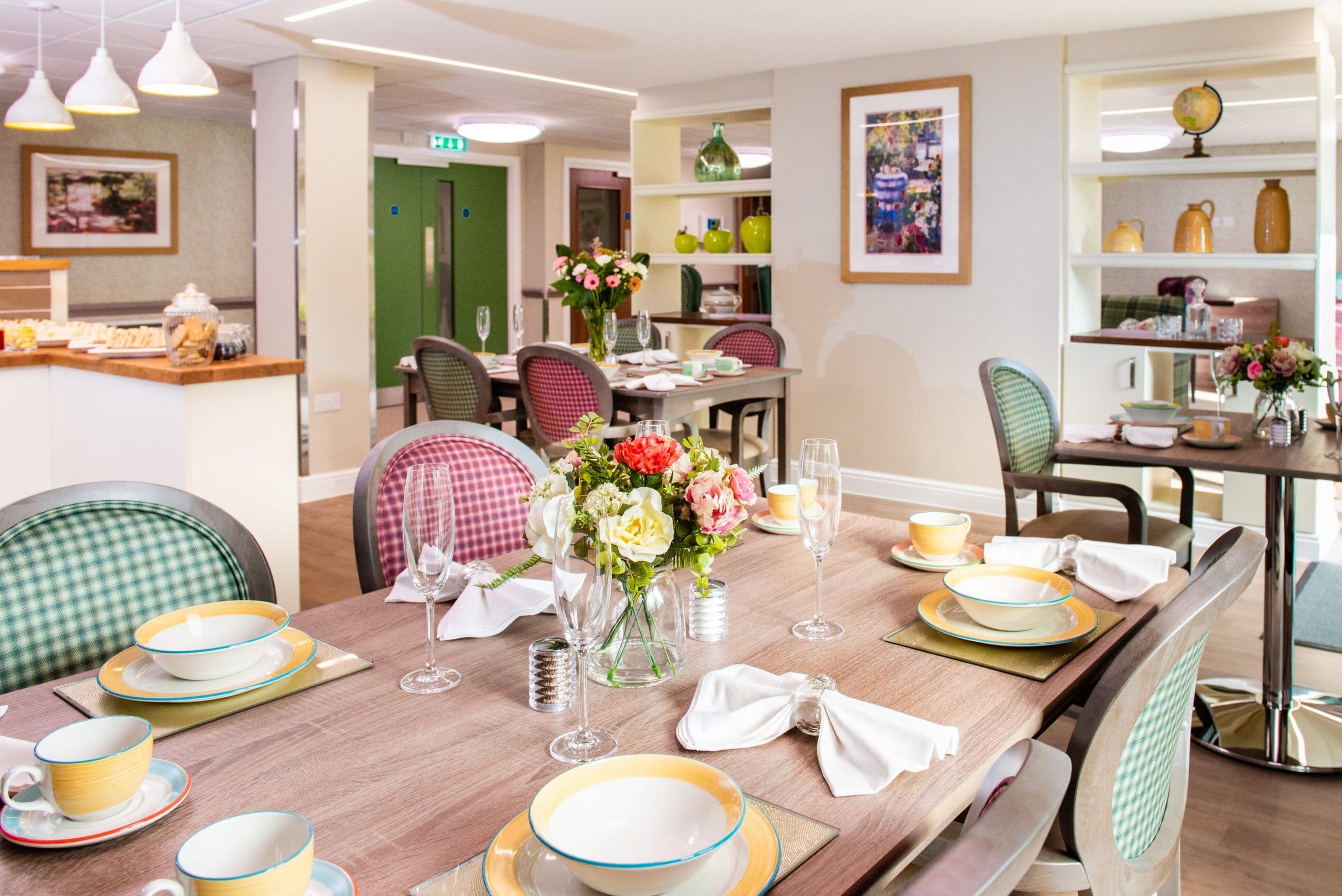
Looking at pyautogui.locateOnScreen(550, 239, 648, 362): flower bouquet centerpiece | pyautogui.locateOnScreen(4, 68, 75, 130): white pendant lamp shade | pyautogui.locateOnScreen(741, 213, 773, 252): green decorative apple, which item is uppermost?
pyautogui.locateOnScreen(4, 68, 75, 130): white pendant lamp shade

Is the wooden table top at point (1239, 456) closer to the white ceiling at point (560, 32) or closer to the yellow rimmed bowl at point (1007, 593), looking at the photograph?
the yellow rimmed bowl at point (1007, 593)

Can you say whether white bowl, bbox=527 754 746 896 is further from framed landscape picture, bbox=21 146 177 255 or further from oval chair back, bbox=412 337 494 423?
framed landscape picture, bbox=21 146 177 255

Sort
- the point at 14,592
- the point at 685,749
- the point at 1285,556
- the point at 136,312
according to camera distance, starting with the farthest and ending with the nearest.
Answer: the point at 136,312 → the point at 1285,556 → the point at 14,592 → the point at 685,749

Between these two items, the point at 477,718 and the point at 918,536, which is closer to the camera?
the point at 477,718

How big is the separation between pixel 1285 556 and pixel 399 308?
712 cm

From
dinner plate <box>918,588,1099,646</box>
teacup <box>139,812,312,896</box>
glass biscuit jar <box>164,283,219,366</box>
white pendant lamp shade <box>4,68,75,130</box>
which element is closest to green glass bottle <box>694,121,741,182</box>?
white pendant lamp shade <box>4,68,75,130</box>

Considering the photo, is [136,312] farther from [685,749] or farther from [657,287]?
[685,749]

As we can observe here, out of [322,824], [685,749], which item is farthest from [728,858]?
[322,824]

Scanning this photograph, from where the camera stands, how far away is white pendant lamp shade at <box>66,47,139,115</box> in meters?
3.56

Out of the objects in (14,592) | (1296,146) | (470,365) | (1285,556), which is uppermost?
(1296,146)

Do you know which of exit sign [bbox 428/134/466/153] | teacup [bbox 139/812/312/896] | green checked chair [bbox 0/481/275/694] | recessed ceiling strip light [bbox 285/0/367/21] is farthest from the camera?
exit sign [bbox 428/134/466/153]

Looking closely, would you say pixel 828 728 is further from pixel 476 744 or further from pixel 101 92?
pixel 101 92

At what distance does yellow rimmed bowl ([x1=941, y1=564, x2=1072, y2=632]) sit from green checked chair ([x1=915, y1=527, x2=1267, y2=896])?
0.20 m

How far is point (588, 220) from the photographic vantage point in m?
9.60
